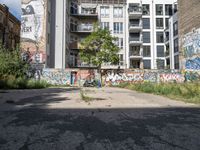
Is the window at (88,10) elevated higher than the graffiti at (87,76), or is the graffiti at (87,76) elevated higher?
the window at (88,10)

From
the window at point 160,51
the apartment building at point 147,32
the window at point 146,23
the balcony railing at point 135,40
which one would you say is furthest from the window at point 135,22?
the window at point 160,51

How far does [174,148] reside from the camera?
3820 millimetres

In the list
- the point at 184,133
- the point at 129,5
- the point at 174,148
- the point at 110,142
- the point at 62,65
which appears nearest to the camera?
the point at 174,148

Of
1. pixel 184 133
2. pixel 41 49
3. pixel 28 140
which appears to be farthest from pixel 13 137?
pixel 41 49

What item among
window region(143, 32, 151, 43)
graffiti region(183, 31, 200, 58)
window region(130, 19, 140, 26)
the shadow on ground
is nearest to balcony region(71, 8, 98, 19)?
window region(130, 19, 140, 26)

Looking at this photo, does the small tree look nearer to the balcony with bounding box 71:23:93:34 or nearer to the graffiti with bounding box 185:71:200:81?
the balcony with bounding box 71:23:93:34

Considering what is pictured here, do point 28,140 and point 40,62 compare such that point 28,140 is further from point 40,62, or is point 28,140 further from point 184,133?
point 40,62

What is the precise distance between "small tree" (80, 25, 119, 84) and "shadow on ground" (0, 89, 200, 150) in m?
28.0

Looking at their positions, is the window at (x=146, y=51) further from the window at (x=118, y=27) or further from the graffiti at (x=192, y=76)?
the graffiti at (x=192, y=76)

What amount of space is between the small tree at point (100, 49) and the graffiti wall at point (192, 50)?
1011 cm

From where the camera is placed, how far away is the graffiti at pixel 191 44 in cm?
3057

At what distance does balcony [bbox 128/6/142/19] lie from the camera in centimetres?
4678

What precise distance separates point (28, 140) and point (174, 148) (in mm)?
2572

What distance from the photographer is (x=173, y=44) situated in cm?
4394
